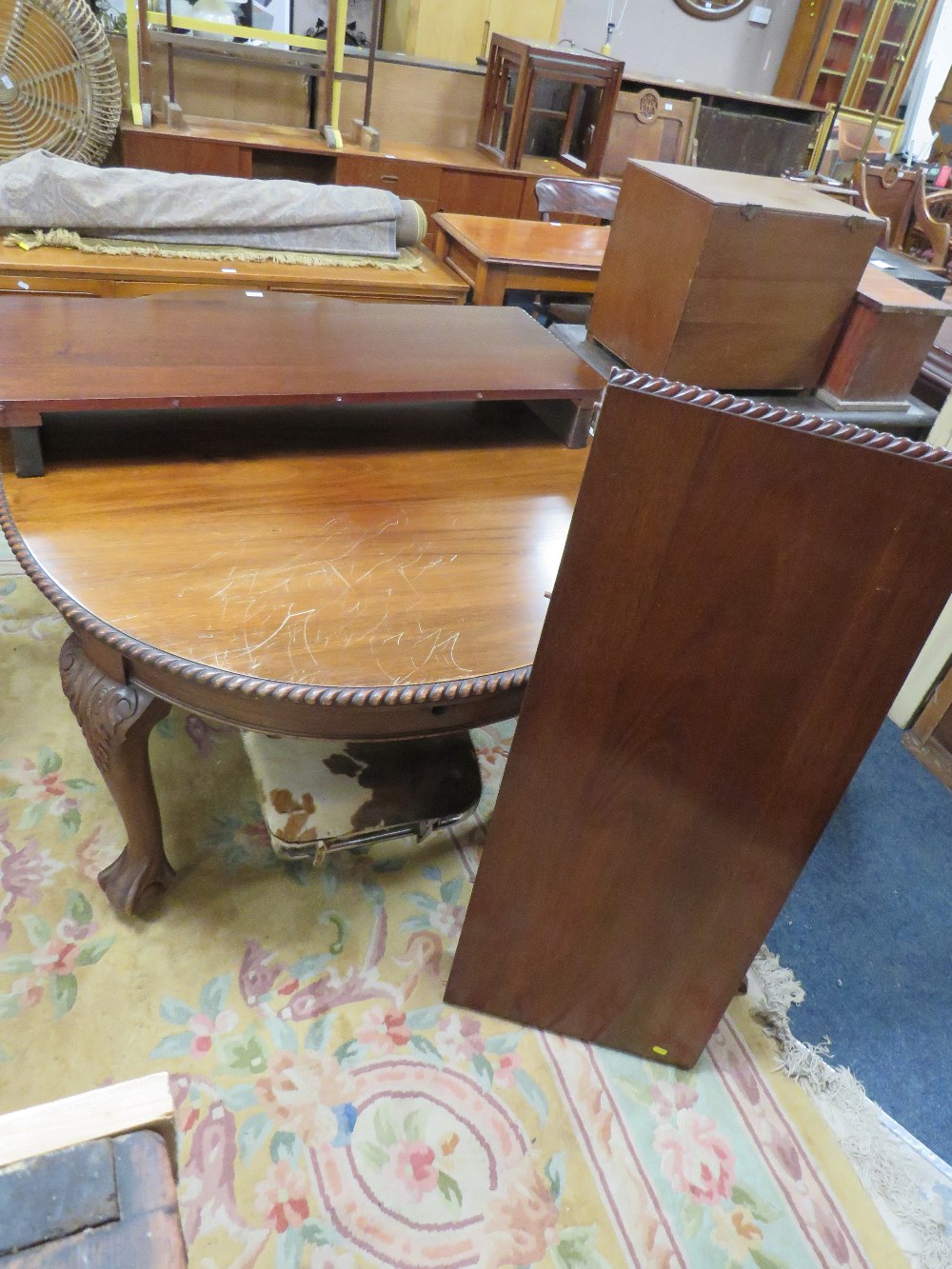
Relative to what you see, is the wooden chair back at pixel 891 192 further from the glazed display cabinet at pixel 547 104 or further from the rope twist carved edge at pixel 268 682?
the rope twist carved edge at pixel 268 682

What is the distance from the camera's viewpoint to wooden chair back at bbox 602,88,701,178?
3.53 meters

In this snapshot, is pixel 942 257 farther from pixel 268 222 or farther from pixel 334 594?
pixel 334 594

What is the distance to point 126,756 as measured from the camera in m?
1.13

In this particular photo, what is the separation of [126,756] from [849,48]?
623cm

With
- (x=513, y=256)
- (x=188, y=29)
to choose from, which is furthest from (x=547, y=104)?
(x=513, y=256)

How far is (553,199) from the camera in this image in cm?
272

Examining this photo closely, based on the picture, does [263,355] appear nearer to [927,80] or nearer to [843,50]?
[843,50]

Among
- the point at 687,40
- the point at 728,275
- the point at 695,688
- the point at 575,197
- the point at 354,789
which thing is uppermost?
the point at 687,40

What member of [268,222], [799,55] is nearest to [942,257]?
[799,55]

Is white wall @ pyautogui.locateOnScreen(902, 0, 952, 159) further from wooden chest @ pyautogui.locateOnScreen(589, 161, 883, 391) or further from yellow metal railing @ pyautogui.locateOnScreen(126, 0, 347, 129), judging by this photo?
wooden chest @ pyautogui.locateOnScreen(589, 161, 883, 391)

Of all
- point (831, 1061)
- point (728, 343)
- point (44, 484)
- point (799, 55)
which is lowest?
point (831, 1061)

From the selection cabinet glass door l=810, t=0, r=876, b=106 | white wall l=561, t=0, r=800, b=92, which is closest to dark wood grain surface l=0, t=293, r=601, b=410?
white wall l=561, t=0, r=800, b=92

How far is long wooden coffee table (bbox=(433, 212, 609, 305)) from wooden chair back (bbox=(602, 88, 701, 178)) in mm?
1289

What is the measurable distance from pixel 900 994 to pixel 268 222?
92.6 inches
